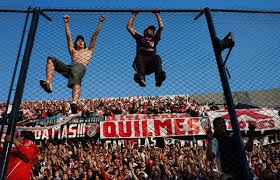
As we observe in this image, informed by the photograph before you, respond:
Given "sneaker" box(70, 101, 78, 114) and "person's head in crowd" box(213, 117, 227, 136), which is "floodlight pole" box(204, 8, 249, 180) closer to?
"person's head in crowd" box(213, 117, 227, 136)

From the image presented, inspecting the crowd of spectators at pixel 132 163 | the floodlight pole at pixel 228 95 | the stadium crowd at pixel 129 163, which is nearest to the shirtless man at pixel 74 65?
the floodlight pole at pixel 228 95

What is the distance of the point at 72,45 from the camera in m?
5.26

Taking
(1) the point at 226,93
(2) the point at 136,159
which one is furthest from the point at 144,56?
(2) the point at 136,159

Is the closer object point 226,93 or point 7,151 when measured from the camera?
point 7,151

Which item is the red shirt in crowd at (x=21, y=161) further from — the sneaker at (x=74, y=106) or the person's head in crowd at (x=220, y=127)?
the person's head in crowd at (x=220, y=127)

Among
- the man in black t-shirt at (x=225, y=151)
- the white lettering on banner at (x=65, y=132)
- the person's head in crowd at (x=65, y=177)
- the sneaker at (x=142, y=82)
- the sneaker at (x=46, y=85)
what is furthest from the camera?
the white lettering on banner at (x=65, y=132)

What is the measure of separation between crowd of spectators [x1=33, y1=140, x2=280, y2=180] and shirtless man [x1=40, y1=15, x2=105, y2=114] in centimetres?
428

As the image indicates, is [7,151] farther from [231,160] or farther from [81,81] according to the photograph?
[231,160]

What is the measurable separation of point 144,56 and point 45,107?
12.2 m

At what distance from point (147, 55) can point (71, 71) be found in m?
1.30

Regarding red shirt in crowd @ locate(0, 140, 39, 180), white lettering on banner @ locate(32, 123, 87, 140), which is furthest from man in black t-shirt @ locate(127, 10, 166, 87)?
white lettering on banner @ locate(32, 123, 87, 140)

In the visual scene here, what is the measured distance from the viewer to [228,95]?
387 centimetres

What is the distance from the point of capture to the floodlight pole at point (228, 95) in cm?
354

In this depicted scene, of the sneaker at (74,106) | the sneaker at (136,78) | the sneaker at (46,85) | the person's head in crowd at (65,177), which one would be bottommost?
the person's head in crowd at (65,177)
